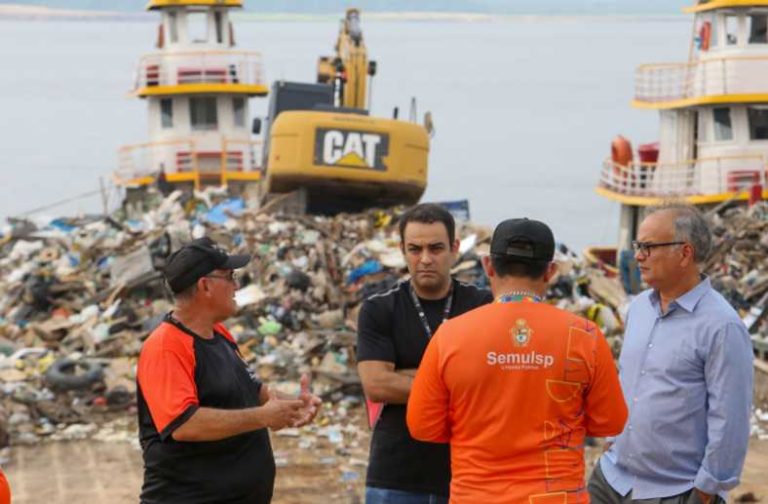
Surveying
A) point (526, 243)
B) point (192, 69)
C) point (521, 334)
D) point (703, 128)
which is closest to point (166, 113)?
point (192, 69)

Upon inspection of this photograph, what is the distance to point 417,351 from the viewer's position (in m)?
5.67

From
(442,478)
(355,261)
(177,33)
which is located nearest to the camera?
(442,478)

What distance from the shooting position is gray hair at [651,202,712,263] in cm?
552

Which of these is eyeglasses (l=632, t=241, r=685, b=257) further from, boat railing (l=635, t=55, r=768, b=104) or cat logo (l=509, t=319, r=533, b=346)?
boat railing (l=635, t=55, r=768, b=104)

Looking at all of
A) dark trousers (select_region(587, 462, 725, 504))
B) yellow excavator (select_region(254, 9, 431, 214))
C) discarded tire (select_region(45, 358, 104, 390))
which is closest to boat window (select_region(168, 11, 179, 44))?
yellow excavator (select_region(254, 9, 431, 214))

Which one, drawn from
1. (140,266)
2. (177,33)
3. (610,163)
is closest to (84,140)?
(177,33)

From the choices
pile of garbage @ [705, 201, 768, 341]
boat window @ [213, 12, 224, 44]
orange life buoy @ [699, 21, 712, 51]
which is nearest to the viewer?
pile of garbage @ [705, 201, 768, 341]

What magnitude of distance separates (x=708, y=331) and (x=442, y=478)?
1118 millimetres

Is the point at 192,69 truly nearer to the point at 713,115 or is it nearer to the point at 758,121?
the point at 713,115

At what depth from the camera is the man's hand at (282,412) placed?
5160 millimetres

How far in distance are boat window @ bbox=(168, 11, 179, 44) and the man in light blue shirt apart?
30688mm

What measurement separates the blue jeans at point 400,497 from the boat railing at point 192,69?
29.8 meters

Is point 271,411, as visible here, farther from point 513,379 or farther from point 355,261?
point 355,261

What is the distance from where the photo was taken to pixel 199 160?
35031 millimetres
